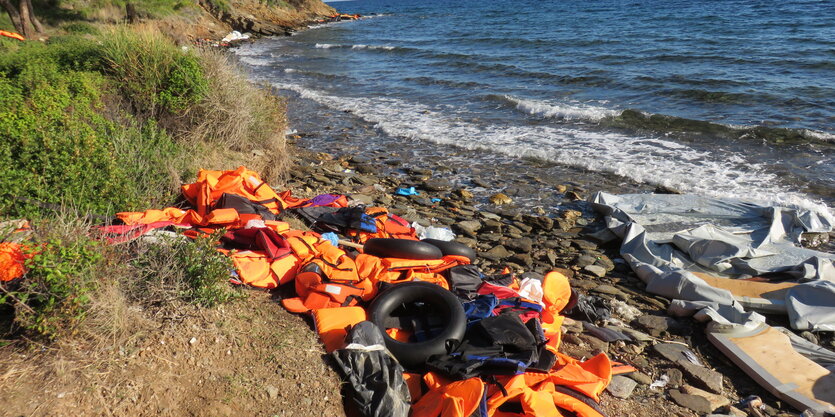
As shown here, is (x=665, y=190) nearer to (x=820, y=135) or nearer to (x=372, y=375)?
(x=820, y=135)

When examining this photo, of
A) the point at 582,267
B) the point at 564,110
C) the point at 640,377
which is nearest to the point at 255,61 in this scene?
the point at 564,110

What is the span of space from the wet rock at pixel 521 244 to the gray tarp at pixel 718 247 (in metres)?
1.14

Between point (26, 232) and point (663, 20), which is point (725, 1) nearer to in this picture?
point (663, 20)

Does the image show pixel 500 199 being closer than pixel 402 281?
No

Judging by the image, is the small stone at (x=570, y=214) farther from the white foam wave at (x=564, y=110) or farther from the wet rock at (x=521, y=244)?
the white foam wave at (x=564, y=110)

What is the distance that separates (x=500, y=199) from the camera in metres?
8.27

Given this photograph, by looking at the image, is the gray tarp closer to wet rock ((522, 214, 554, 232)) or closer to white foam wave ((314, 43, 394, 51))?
wet rock ((522, 214, 554, 232))

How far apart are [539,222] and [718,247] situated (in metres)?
2.30

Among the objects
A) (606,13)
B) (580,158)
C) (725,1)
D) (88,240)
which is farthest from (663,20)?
(88,240)

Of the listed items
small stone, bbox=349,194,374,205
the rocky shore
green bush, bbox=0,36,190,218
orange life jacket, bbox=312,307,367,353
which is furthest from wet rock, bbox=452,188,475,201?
orange life jacket, bbox=312,307,367,353

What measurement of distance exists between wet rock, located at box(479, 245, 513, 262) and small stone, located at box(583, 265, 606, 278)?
96cm

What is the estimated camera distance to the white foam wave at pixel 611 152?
873 centimetres

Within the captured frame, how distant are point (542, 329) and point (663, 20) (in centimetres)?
3027

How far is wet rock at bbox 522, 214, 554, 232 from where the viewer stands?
7.35m
